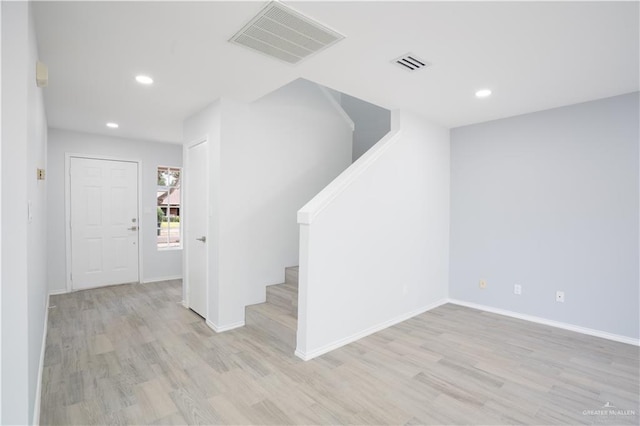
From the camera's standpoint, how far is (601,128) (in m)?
3.33

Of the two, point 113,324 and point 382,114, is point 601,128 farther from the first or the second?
point 113,324

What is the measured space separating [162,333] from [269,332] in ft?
3.62

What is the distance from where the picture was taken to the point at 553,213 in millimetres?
3627

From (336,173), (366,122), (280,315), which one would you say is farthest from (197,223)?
(366,122)

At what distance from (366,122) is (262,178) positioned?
269cm

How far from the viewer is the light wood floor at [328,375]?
207 cm

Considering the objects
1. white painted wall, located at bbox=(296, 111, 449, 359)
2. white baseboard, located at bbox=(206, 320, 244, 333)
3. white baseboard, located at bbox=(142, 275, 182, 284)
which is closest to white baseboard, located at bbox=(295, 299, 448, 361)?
white painted wall, located at bbox=(296, 111, 449, 359)

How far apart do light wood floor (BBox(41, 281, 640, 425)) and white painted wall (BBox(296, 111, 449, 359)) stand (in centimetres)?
26

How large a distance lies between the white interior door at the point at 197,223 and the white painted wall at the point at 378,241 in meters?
1.49

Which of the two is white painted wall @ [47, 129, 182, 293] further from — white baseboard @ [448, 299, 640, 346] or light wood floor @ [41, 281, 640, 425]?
white baseboard @ [448, 299, 640, 346]

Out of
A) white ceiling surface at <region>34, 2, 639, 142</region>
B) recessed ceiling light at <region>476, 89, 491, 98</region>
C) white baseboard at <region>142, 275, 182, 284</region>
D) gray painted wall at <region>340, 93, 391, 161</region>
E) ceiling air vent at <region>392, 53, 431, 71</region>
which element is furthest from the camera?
white baseboard at <region>142, 275, 182, 284</region>

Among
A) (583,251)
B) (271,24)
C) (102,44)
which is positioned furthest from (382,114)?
(102,44)

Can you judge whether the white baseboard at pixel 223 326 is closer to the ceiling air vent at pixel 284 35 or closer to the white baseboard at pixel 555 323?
the ceiling air vent at pixel 284 35

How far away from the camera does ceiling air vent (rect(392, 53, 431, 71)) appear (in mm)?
2438
